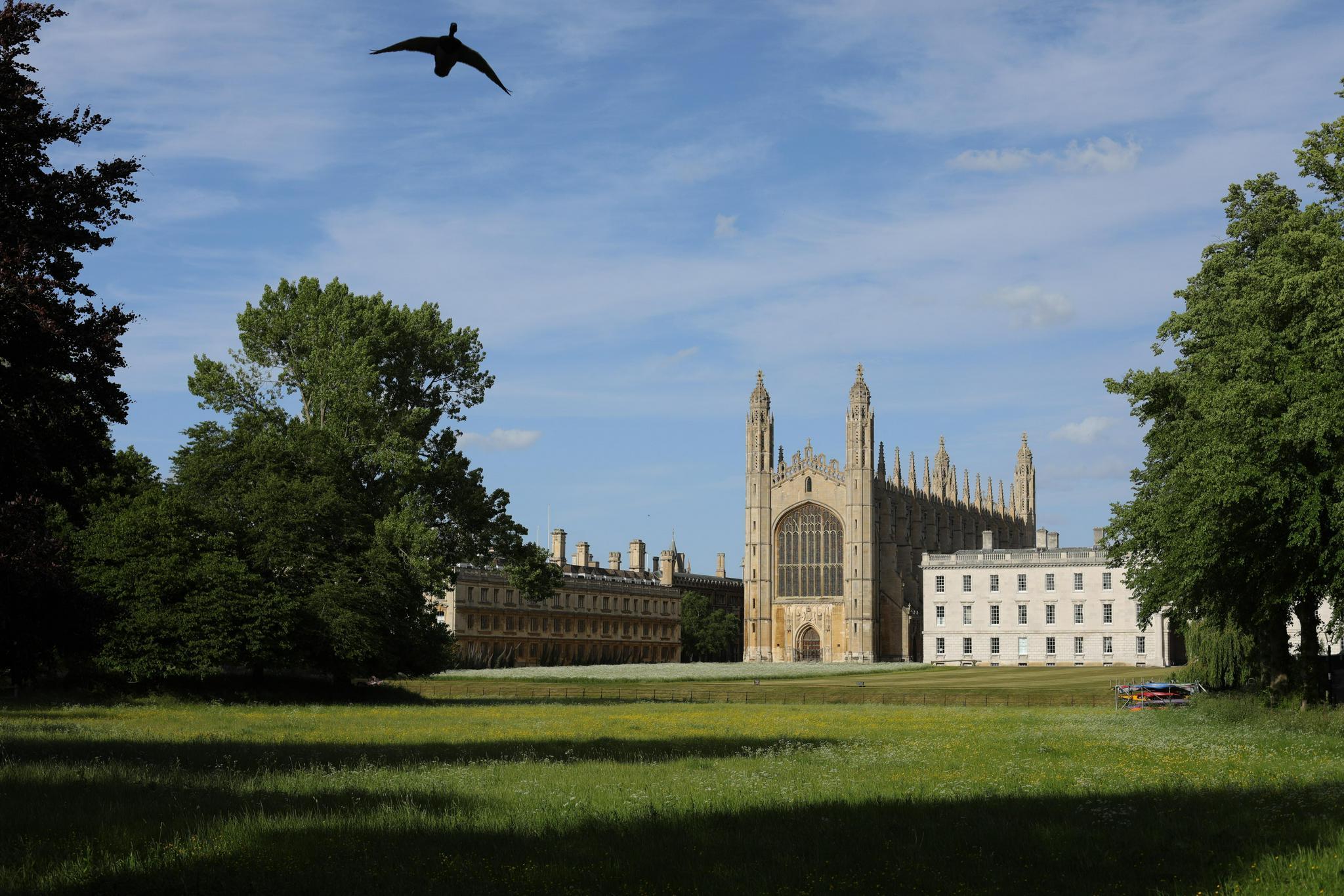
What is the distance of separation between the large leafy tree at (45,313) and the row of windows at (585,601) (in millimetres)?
104877

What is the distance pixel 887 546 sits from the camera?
463 ft

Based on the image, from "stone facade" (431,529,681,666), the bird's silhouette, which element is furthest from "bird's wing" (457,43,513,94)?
"stone facade" (431,529,681,666)

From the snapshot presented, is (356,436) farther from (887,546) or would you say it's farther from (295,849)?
(887,546)

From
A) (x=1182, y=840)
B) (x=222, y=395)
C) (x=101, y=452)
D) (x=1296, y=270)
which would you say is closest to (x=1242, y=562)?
(x=1296, y=270)

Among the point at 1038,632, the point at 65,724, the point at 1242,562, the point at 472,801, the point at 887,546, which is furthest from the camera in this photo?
the point at 887,546

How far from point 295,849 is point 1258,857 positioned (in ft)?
33.5

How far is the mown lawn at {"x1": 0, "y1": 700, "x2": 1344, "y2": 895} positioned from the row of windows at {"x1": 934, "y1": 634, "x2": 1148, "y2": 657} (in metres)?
89.0

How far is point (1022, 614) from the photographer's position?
124875 mm

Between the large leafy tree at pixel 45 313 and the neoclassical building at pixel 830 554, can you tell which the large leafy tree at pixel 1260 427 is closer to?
the large leafy tree at pixel 45 313

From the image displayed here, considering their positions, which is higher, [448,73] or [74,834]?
[448,73]

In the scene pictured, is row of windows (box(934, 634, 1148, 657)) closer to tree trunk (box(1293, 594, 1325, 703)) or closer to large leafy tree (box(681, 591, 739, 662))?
Answer: large leafy tree (box(681, 591, 739, 662))

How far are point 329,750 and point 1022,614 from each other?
104m

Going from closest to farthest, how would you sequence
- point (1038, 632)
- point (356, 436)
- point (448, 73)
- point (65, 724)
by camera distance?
point (448, 73), point (65, 724), point (356, 436), point (1038, 632)

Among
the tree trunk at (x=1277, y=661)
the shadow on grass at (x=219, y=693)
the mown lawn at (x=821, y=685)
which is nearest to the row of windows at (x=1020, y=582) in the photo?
the mown lawn at (x=821, y=685)
